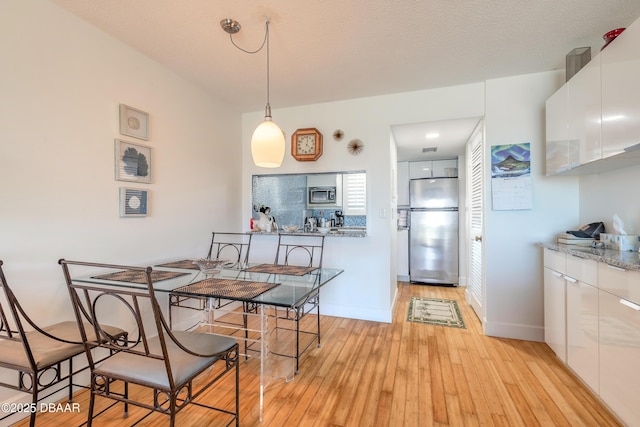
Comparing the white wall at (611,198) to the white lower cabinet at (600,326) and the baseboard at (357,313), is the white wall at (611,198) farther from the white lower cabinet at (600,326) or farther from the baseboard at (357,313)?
the baseboard at (357,313)

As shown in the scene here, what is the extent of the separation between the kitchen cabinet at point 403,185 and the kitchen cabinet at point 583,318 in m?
3.19

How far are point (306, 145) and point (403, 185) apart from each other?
2.44 m

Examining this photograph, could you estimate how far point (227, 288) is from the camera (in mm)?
1806

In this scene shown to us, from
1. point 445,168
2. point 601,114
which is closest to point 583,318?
point 601,114

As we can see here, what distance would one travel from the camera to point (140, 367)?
132cm

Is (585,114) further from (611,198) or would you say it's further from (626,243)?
(626,243)

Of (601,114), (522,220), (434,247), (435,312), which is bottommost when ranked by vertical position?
(435,312)

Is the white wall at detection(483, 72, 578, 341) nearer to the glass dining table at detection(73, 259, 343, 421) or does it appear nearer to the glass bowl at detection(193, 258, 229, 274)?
the glass dining table at detection(73, 259, 343, 421)

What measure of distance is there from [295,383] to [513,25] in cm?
292

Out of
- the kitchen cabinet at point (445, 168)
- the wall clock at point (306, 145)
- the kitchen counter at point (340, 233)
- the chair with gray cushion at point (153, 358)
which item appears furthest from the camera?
the kitchen cabinet at point (445, 168)

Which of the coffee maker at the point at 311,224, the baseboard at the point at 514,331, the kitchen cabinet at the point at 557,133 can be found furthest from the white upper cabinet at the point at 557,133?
the coffee maker at the point at 311,224

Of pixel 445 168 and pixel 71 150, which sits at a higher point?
pixel 445 168

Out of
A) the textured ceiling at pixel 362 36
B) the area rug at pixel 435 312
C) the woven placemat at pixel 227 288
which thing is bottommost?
the area rug at pixel 435 312

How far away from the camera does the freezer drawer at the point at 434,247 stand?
4.75 m
